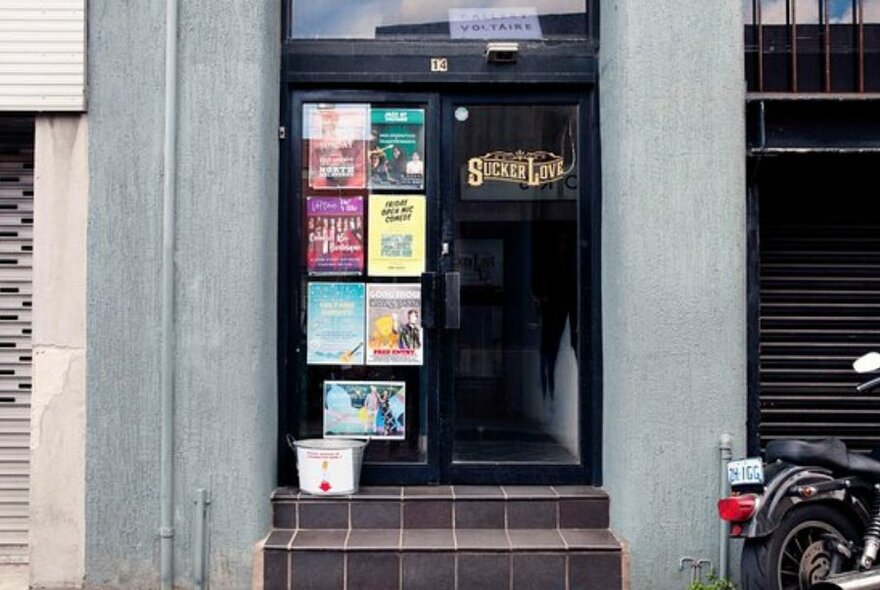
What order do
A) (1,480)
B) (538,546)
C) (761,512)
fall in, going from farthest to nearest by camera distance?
(1,480) → (538,546) → (761,512)

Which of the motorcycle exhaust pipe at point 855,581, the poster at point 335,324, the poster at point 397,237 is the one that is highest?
the poster at point 397,237

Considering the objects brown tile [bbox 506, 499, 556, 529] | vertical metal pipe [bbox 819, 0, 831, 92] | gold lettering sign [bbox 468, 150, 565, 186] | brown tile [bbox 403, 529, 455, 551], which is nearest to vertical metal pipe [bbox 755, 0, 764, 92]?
vertical metal pipe [bbox 819, 0, 831, 92]

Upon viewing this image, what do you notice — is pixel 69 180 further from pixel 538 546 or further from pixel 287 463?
pixel 538 546

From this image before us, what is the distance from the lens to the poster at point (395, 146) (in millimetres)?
6551

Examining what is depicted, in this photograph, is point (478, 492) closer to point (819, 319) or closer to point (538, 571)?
point (538, 571)

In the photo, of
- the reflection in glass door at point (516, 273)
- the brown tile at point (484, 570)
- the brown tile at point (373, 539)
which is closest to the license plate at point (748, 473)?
the brown tile at point (484, 570)

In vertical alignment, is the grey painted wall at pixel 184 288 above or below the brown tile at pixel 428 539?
above

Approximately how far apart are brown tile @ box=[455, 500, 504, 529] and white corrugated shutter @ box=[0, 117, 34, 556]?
285cm

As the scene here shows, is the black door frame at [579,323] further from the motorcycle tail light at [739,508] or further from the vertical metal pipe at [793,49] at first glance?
the motorcycle tail light at [739,508]

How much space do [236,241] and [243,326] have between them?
1.76 ft

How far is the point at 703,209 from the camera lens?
5.93 metres

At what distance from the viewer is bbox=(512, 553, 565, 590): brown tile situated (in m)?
5.79

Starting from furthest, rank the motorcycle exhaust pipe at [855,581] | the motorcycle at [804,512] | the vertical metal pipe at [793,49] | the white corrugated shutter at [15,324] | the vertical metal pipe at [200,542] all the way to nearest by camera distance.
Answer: the vertical metal pipe at [793,49] < the white corrugated shutter at [15,324] < the vertical metal pipe at [200,542] < the motorcycle at [804,512] < the motorcycle exhaust pipe at [855,581]

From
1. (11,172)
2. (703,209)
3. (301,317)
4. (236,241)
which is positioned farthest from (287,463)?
(703,209)
